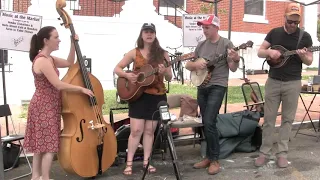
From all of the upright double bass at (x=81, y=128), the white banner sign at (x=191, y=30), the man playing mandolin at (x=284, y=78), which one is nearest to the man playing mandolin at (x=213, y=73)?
the man playing mandolin at (x=284, y=78)

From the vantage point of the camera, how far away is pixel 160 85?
174 inches

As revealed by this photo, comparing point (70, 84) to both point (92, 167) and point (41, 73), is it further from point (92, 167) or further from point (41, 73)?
point (92, 167)

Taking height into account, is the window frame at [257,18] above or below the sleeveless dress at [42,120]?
above

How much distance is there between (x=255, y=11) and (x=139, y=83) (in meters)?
12.7

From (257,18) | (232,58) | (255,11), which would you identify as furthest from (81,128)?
(255,11)

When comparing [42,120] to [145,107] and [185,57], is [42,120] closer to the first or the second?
[145,107]

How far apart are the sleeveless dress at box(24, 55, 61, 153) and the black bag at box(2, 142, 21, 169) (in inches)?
39.4

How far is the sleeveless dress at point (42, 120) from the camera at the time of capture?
3826mm

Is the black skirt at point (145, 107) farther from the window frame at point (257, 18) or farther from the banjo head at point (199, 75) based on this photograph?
the window frame at point (257, 18)

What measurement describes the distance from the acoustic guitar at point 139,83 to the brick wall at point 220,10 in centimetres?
721

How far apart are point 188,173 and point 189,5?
1003cm

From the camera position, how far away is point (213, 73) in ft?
14.6

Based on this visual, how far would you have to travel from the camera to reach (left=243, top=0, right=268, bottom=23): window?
15.4m

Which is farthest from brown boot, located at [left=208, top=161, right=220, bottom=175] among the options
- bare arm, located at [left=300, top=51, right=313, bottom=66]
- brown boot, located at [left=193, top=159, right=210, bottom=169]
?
bare arm, located at [left=300, top=51, right=313, bottom=66]
